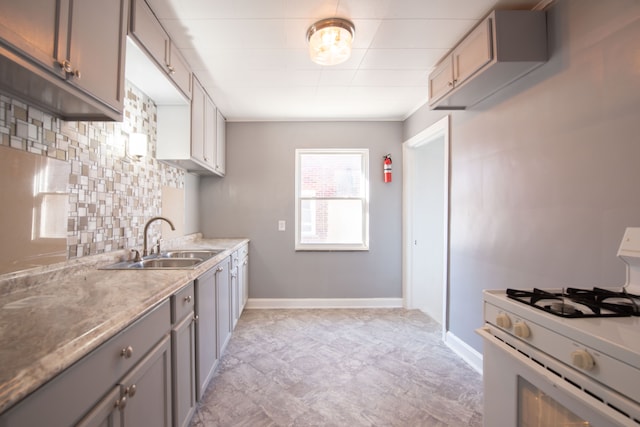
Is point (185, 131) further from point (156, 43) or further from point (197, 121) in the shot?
point (156, 43)

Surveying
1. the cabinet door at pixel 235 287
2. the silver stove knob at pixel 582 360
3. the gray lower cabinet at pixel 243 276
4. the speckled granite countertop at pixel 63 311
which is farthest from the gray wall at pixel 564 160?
the gray lower cabinet at pixel 243 276

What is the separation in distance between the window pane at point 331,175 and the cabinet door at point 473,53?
1.87m

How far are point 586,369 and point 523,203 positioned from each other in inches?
50.2

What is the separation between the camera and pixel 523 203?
1.75 meters

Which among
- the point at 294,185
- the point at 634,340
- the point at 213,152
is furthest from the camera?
the point at 294,185

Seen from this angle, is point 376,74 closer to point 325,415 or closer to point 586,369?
point 586,369

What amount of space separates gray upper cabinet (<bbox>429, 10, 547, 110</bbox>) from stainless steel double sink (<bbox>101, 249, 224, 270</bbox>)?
7.01 ft

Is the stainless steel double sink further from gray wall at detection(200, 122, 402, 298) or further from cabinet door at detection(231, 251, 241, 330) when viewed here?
gray wall at detection(200, 122, 402, 298)

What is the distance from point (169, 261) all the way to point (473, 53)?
2.57 meters

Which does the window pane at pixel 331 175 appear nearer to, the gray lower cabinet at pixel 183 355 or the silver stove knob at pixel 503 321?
the gray lower cabinet at pixel 183 355

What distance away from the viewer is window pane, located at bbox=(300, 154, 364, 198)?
378cm

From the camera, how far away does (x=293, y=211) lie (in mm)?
3709

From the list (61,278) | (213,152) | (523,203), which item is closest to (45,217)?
(61,278)

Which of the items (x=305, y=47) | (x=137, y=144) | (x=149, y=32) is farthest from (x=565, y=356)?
(x=137, y=144)
